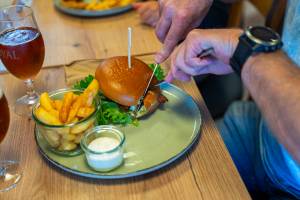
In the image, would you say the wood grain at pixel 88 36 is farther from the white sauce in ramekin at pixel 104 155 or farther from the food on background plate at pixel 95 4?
the white sauce in ramekin at pixel 104 155

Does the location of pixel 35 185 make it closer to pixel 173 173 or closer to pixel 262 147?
pixel 173 173

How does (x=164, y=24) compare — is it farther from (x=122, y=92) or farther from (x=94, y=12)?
(x=94, y=12)

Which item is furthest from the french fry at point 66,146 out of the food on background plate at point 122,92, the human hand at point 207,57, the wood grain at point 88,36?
the wood grain at point 88,36

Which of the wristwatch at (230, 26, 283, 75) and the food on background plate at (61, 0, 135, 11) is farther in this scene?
the food on background plate at (61, 0, 135, 11)

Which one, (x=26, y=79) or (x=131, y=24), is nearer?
(x=26, y=79)

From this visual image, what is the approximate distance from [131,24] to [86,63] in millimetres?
312

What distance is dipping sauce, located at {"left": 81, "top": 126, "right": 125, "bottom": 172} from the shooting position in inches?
29.1

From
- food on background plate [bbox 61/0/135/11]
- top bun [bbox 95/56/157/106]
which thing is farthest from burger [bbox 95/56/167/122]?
food on background plate [bbox 61/0/135/11]

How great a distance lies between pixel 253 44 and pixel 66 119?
0.40m

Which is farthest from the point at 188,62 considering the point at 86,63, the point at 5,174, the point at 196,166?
the point at 5,174

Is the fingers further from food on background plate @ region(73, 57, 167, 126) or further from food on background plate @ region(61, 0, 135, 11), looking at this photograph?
food on background plate @ region(61, 0, 135, 11)

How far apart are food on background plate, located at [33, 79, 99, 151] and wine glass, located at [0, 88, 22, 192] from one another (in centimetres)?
6

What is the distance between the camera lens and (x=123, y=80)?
0.91 meters

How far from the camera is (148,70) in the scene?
→ 95 centimetres
